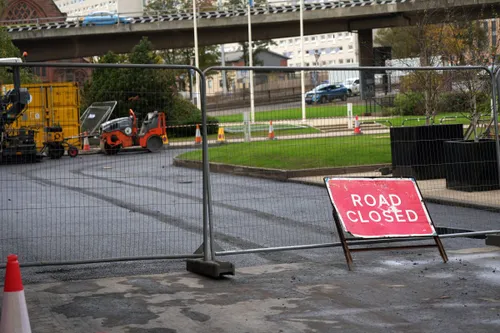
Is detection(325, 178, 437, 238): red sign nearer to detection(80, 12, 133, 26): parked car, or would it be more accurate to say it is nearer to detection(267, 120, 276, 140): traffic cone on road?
detection(267, 120, 276, 140): traffic cone on road

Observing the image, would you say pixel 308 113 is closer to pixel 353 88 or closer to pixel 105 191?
pixel 105 191

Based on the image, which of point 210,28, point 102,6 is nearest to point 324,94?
point 210,28

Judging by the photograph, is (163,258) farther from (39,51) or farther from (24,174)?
(39,51)

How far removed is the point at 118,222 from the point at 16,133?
6.39 feet

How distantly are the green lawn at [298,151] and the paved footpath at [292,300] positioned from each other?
5.85ft

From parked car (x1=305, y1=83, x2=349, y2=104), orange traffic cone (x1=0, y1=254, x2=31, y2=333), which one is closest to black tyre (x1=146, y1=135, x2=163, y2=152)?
parked car (x1=305, y1=83, x2=349, y2=104)

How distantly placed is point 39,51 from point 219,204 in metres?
57.2

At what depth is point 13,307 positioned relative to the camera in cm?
592

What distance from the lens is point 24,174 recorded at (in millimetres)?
9109

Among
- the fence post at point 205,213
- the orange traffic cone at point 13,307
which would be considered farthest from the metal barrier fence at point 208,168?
the orange traffic cone at point 13,307

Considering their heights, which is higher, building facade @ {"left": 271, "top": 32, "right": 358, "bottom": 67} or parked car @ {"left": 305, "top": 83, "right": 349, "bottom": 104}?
building facade @ {"left": 271, "top": 32, "right": 358, "bottom": 67}

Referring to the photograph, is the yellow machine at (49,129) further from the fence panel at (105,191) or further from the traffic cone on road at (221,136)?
the traffic cone on road at (221,136)

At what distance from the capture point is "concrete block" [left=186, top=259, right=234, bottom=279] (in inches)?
345

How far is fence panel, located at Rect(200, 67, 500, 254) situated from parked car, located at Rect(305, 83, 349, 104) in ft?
0.05
